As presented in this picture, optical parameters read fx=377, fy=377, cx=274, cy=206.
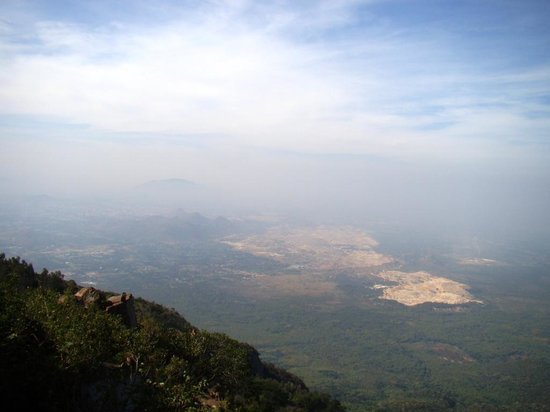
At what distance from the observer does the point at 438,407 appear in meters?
62.8

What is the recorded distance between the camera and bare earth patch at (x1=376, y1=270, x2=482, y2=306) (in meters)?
136

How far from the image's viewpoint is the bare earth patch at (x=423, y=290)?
135875mm

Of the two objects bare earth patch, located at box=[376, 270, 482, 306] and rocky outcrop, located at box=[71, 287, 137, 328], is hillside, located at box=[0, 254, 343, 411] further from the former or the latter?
bare earth patch, located at box=[376, 270, 482, 306]

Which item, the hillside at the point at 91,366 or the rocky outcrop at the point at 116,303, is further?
the rocky outcrop at the point at 116,303

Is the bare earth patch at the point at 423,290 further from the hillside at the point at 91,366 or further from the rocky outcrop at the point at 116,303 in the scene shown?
the hillside at the point at 91,366

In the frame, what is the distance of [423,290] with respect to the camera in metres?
145

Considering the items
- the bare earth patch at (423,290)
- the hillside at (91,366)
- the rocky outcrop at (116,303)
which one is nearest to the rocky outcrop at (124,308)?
the rocky outcrop at (116,303)

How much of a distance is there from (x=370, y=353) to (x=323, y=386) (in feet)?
95.4

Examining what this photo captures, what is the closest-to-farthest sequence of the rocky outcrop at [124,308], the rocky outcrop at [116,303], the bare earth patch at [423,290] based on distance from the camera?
the rocky outcrop at [116,303]
the rocky outcrop at [124,308]
the bare earth patch at [423,290]

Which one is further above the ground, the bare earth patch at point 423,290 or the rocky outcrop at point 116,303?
the rocky outcrop at point 116,303

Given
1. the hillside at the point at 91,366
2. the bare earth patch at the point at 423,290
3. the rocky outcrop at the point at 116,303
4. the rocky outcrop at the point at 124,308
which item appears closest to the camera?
the hillside at the point at 91,366

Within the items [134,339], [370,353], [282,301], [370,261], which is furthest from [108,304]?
[370,261]

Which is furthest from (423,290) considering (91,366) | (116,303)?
(91,366)

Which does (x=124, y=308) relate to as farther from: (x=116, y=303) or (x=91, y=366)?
(x=91, y=366)
